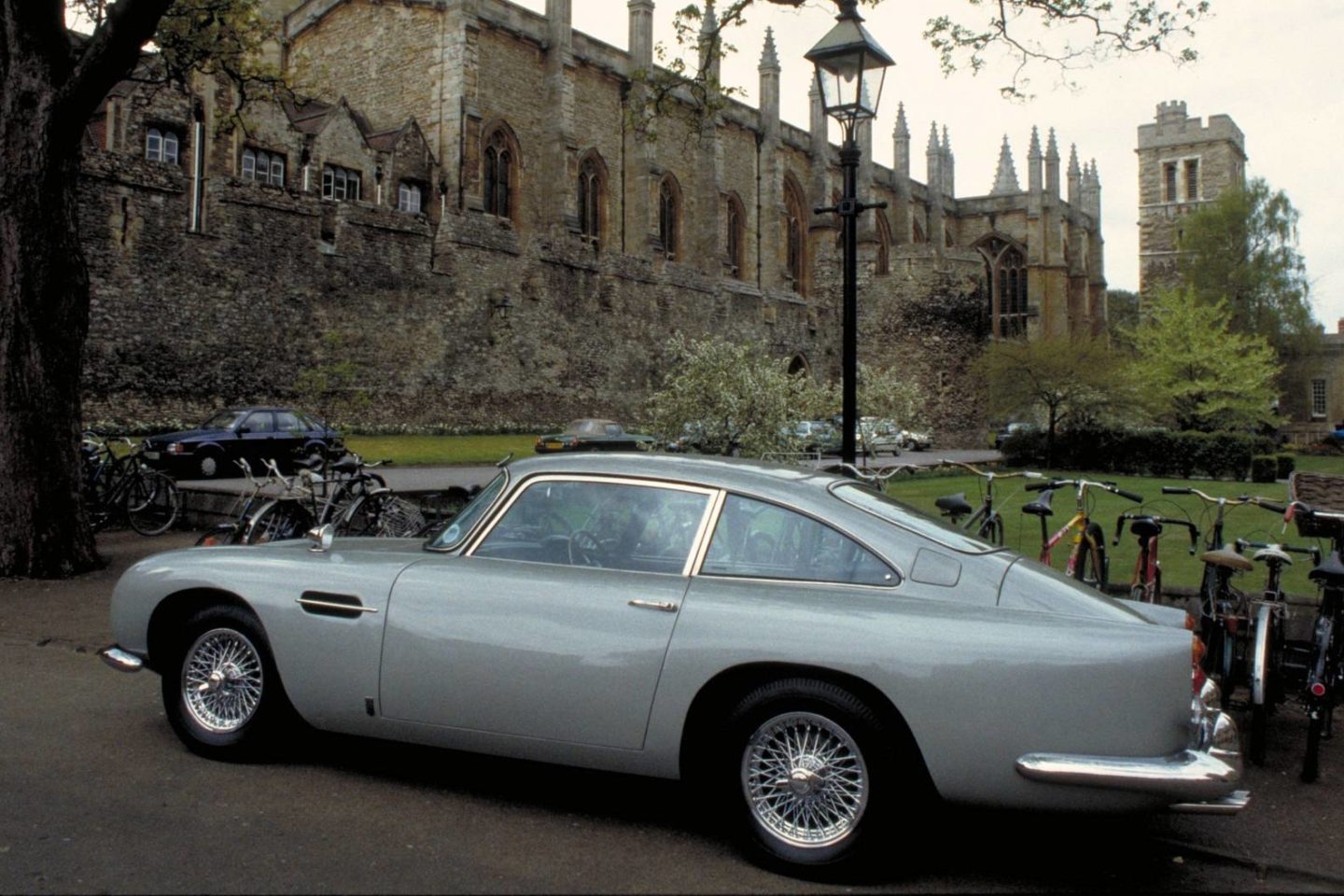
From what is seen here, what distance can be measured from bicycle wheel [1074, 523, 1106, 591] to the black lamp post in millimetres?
1796

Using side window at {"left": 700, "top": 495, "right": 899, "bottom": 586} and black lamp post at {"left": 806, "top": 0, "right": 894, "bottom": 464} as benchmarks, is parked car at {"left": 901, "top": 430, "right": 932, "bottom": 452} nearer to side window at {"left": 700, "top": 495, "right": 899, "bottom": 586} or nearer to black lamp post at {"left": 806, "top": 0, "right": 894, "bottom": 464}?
black lamp post at {"left": 806, "top": 0, "right": 894, "bottom": 464}

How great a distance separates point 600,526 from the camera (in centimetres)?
409

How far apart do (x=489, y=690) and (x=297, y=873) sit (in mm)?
848

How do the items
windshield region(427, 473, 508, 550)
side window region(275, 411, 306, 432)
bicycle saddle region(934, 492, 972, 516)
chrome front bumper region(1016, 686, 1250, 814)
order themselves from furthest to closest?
side window region(275, 411, 306, 432) → bicycle saddle region(934, 492, 972, 516) → windshield region(427, 473, 508, 550) → chrome front bumper region(1016, 686, 1250, 814)

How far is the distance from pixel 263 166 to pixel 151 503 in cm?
2036

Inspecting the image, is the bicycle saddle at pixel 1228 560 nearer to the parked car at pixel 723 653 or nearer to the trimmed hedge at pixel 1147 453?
the parked car at pixel 723 653

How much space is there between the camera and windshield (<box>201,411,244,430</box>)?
18.9 meters

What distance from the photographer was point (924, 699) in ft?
10.9

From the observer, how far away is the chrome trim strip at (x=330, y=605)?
13.5ft

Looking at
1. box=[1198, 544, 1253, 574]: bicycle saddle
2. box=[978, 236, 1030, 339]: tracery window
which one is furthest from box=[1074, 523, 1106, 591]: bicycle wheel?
box=[978, 236, 1030, 339]: tracery window

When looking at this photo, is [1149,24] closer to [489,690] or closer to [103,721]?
[489,690]

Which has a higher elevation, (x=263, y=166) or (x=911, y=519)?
(x=263, y=166)

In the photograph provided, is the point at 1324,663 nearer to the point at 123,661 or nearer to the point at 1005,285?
the point at 123,661

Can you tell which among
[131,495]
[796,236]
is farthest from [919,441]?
[131,495]
